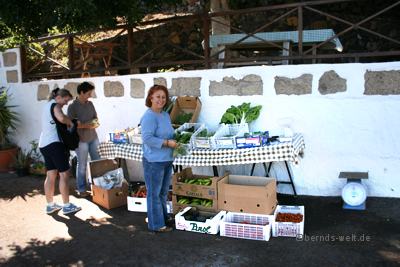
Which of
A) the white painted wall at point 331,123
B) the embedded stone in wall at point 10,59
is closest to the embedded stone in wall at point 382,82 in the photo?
the white painted wall at point 331,123

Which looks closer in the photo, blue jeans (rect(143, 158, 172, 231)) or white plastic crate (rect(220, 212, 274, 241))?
white plastic crate (rect(220, 212, 274, 241))

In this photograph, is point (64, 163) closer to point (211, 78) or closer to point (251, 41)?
point (211, 78)

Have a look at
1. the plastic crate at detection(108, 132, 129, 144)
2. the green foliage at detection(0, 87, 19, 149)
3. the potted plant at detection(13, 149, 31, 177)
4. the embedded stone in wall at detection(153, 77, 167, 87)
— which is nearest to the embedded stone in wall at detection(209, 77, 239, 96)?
the embedded stone in wall at detection(153, 77, 167, 87)

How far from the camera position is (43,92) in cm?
784

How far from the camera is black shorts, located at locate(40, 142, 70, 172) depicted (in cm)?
528

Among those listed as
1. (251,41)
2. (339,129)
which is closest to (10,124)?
(251,41)

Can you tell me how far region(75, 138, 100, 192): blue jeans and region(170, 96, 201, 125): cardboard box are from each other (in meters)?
1.29

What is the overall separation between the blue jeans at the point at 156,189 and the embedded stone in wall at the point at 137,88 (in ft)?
7.64

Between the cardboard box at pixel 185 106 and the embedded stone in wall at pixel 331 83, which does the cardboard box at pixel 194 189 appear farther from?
the embedded stone in wall at pixel 331 83

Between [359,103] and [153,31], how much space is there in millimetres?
7799

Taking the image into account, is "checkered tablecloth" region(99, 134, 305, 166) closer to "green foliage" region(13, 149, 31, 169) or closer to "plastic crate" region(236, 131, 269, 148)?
"plastic crate" region(236, 131, 269, 148)

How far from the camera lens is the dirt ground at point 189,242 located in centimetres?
400

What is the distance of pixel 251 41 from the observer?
22.4 feet

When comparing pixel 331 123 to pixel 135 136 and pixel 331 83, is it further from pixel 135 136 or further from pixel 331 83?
pixel 135 136
